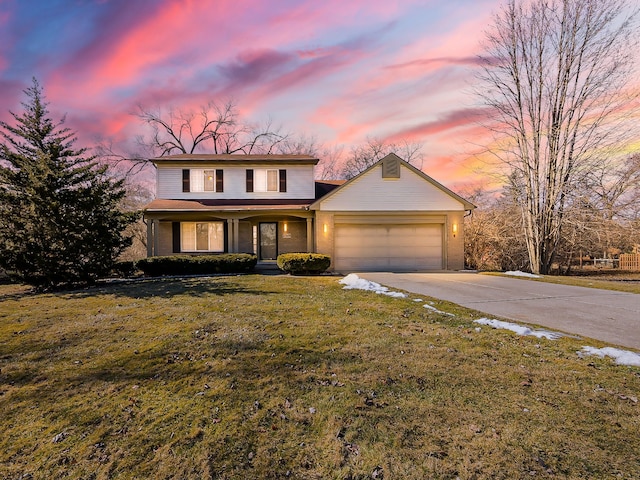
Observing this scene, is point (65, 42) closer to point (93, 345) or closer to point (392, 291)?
point (93, 345)

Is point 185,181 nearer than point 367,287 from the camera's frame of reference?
No

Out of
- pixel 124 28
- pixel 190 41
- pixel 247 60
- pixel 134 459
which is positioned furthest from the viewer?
pixel 247 60

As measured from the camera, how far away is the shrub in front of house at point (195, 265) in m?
13.1

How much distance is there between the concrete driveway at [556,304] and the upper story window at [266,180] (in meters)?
8.67

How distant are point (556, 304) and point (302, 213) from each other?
1055cm

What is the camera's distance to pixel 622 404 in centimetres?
294

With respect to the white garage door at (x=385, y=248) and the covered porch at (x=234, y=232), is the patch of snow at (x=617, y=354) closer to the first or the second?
the white garage door at (x=385, y=248)

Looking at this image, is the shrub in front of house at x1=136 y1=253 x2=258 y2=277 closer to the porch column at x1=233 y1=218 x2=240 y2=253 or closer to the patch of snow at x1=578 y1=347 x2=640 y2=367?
the porch column at x1=233 y1=218 x2=240 y2=253

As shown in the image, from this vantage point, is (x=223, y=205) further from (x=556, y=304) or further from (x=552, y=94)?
(x=552, y=94)

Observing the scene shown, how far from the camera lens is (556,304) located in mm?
7316

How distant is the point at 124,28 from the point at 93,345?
10024mm

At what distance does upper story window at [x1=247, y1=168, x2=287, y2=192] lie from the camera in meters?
16.8

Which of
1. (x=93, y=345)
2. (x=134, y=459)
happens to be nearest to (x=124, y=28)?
(x=93, y=345)

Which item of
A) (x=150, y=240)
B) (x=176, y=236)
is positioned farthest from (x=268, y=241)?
(x=150, y=240)
